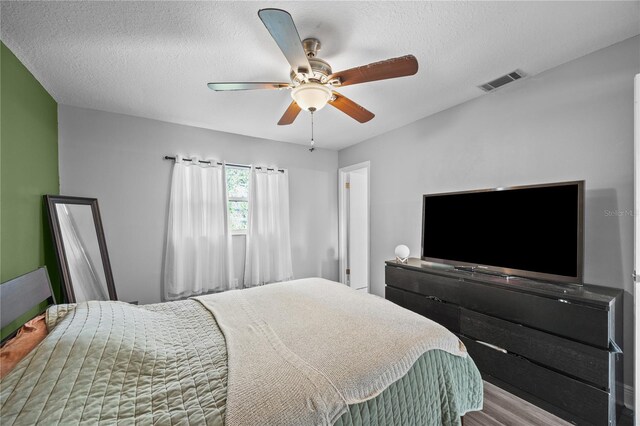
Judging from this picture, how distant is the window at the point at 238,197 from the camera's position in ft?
11.9

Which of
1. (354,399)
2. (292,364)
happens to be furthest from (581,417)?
(292,364)

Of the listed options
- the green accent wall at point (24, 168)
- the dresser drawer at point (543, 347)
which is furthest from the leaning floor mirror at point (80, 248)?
the dresser drawer at point (543, 347)

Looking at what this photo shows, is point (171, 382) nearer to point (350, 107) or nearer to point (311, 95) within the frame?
point (311, 95)

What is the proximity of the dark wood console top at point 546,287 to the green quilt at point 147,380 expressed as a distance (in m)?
0.77

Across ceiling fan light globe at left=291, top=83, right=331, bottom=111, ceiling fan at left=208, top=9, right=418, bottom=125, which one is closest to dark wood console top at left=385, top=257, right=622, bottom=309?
ceiling fan at left=208, top=9, right=418, bottom=125

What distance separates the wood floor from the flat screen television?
2.92 ft

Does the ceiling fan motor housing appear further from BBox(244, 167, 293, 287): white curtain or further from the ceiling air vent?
BBox(244, 167, 293, 287): white curtain

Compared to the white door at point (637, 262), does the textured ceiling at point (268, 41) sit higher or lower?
higher

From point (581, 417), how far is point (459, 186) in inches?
76.7

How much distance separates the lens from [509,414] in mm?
1769

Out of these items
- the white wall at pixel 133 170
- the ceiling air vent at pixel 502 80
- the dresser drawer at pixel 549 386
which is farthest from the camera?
the white wall at pixel 133 170

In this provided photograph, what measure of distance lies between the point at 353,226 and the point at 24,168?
3.85 m

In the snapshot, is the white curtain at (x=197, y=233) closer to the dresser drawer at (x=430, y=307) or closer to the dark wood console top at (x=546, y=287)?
the dresser drawer at (x=430, y=307)

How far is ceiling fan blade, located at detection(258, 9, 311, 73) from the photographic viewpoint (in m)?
1.17
